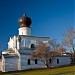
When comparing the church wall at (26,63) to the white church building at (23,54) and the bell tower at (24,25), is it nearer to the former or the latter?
the white church building at (23,54)

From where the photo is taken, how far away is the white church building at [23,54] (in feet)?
145

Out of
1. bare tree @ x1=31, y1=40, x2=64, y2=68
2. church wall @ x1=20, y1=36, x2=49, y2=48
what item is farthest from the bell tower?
bare tree @ x1=31, y1=40, x2=64, y2=68

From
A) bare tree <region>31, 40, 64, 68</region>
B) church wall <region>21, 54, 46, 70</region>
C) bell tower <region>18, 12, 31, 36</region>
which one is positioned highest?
bell tower <region>18, 12, 31, 36</region>

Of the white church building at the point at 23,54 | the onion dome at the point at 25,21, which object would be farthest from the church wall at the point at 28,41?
the onion dome at the point at 25,21

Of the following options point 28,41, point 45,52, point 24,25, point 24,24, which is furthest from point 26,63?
point 24,24

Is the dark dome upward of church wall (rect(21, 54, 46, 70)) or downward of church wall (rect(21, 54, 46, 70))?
upward

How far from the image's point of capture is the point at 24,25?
53438 millimetres

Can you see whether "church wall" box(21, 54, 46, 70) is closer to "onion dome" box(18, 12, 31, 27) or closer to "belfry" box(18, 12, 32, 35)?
"belfry" box(18, 12, 32, 35)

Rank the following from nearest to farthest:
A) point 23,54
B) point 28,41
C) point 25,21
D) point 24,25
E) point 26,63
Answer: point 26,63
point 23,54
point 28,41
point 25,21
point 24,25

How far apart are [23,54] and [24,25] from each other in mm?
10446

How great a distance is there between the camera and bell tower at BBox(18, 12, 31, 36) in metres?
53.4

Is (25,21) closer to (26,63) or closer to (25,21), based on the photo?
(25,21)

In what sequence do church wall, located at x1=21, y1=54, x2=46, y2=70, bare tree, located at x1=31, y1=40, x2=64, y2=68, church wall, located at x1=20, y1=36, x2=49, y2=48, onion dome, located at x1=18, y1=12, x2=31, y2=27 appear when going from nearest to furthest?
bare tree, located at x1=31, y1=40, x2=64, y2=68 → church wall, located at x1=21, y1=54, x2=46, y2=70 → church wall, located at x1=20, y1=36, x2=49, y2=48 → onion dome, located at x1=18, y1=12, x2=31, y2=27

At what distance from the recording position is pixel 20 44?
50156mm
